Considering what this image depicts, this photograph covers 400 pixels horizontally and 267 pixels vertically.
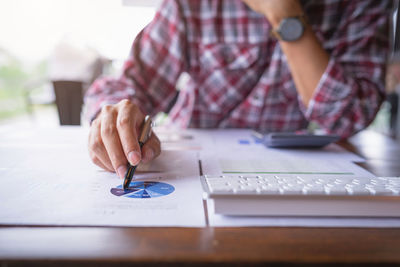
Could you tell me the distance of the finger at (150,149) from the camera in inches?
15.2

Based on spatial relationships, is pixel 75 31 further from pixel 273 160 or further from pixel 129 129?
pixel 273 160

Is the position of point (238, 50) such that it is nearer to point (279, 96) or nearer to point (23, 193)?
point (279, 96)

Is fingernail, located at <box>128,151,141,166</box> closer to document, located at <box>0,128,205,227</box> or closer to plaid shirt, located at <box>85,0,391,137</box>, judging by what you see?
document, located at <box>0,128,205,227</box>

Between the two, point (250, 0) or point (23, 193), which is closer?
point (23, 193)

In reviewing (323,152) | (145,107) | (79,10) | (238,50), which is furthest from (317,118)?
(79,10)

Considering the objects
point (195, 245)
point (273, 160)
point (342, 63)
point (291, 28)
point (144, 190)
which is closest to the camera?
point (195, 245)

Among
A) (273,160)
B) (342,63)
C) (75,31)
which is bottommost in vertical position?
(273,160)

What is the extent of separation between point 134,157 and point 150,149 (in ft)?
0.20

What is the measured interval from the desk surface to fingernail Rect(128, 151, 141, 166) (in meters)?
0.12

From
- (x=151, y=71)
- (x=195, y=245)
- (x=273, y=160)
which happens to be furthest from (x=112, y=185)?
(x=151, y=71)

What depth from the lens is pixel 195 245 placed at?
0.67 ft

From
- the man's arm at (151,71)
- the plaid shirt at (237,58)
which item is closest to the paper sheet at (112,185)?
the man's arm at (151,71)

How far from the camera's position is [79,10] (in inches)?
21.8

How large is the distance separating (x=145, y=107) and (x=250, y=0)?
0.42 metres
